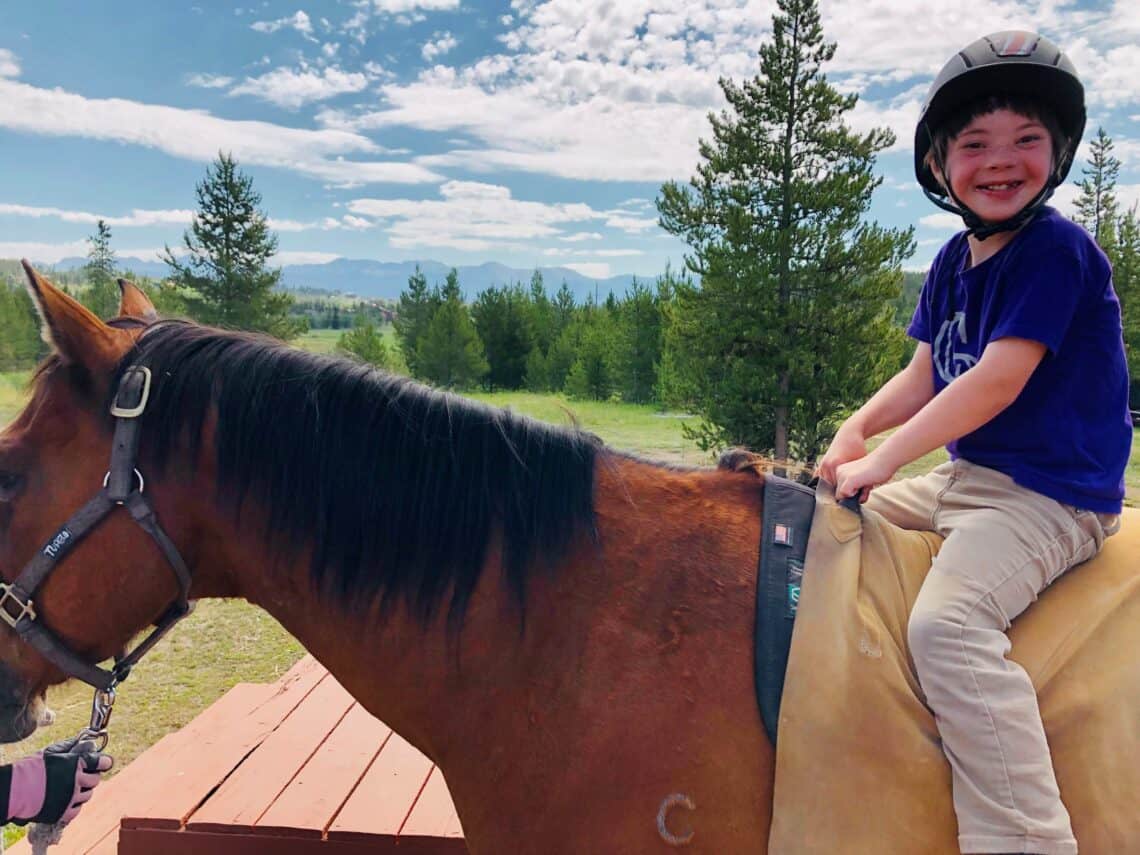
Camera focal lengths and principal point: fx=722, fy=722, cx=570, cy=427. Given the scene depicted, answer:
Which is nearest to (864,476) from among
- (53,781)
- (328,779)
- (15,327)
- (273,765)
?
(53,781)

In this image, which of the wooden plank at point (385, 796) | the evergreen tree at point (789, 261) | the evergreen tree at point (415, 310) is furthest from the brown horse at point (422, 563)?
the evergreen tree at point (415, 310)

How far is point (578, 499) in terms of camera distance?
1785 millimetres

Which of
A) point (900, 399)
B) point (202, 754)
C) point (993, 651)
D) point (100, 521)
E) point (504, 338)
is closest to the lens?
point (993, 651)

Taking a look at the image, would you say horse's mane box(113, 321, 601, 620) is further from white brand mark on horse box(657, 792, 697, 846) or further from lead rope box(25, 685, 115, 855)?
lead rope box(25, 685, 115, 855)

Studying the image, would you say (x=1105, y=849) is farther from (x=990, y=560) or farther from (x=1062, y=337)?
(x=1062, y=337)

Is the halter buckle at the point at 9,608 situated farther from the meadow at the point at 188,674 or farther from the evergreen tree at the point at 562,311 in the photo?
the evergreen tree at the point at 562,311

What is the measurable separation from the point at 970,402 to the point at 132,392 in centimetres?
196

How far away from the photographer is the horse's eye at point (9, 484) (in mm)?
1663

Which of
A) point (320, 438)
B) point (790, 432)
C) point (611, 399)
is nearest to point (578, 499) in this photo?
point (320, 438)

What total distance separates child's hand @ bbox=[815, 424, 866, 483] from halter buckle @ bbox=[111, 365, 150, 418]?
171 centimetres

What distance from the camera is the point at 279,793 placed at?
3.14 meters

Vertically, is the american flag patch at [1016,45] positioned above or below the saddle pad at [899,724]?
above

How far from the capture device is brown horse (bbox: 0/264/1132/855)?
1600mm

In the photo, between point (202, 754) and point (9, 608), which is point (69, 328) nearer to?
point (9, 608)
